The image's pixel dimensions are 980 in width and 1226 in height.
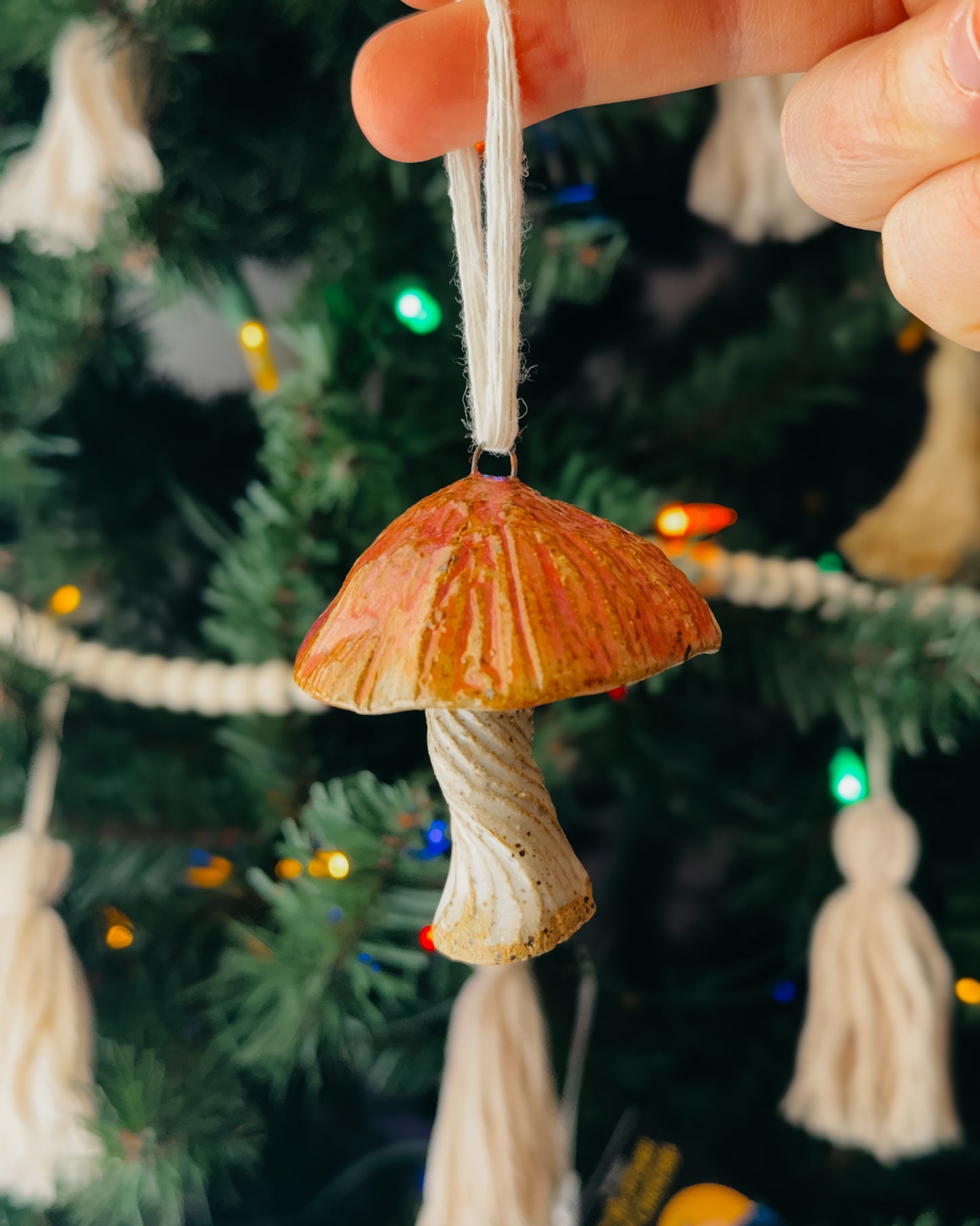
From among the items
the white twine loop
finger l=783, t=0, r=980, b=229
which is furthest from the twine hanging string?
finger l=783, t=0, r=980, b=229

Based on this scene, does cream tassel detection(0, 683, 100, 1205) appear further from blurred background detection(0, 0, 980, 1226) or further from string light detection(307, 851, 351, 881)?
string light detection(307, 851, 351, 881)

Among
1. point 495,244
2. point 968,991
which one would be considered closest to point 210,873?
point 495,244

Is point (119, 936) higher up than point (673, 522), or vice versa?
point (673, 522)

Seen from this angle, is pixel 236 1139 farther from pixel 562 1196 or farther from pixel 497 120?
pixel 497 120

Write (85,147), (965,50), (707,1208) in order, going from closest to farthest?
1. (965,50)
2. (85,147)
3. (707,1208)

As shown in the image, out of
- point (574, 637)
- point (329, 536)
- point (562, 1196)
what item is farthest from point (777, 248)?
point (562, 1196)

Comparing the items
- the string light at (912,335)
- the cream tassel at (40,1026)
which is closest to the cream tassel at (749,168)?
the string light at (912,335)

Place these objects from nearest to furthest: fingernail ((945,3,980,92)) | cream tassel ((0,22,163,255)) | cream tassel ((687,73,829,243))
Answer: fingernail ((945,3,980,92)), cream tassel ((0,22,163,255)), cream tassel ((687,73,829,243))

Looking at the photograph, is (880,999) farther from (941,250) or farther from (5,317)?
(5,317)
